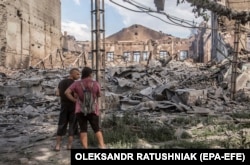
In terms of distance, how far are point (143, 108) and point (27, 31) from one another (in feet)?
62.8

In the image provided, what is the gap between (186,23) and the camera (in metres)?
10.8

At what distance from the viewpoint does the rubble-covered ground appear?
744cm

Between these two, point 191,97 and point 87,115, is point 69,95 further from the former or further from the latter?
point 191,97

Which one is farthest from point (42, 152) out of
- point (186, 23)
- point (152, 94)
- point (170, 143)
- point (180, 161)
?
point (152, 94)

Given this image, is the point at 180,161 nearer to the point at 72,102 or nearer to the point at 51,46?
the point at 72,102

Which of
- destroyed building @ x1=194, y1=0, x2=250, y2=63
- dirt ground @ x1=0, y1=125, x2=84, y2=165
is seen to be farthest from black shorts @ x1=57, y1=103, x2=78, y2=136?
destroyed building @ x1=194, y1=0, x2=250, y2=63

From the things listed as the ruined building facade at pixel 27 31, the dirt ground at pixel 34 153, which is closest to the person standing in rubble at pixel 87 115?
the dirt ground at pixel 34 153

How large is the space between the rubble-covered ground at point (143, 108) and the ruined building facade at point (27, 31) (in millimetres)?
3966

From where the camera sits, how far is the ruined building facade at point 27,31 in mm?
25312

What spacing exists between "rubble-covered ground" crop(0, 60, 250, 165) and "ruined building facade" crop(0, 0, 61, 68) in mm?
3966

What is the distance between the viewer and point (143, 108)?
12398 millimetres

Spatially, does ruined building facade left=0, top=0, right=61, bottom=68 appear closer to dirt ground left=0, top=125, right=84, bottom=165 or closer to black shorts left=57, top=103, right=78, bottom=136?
dirt ground left=0, top=125, right=84, bottom=165
